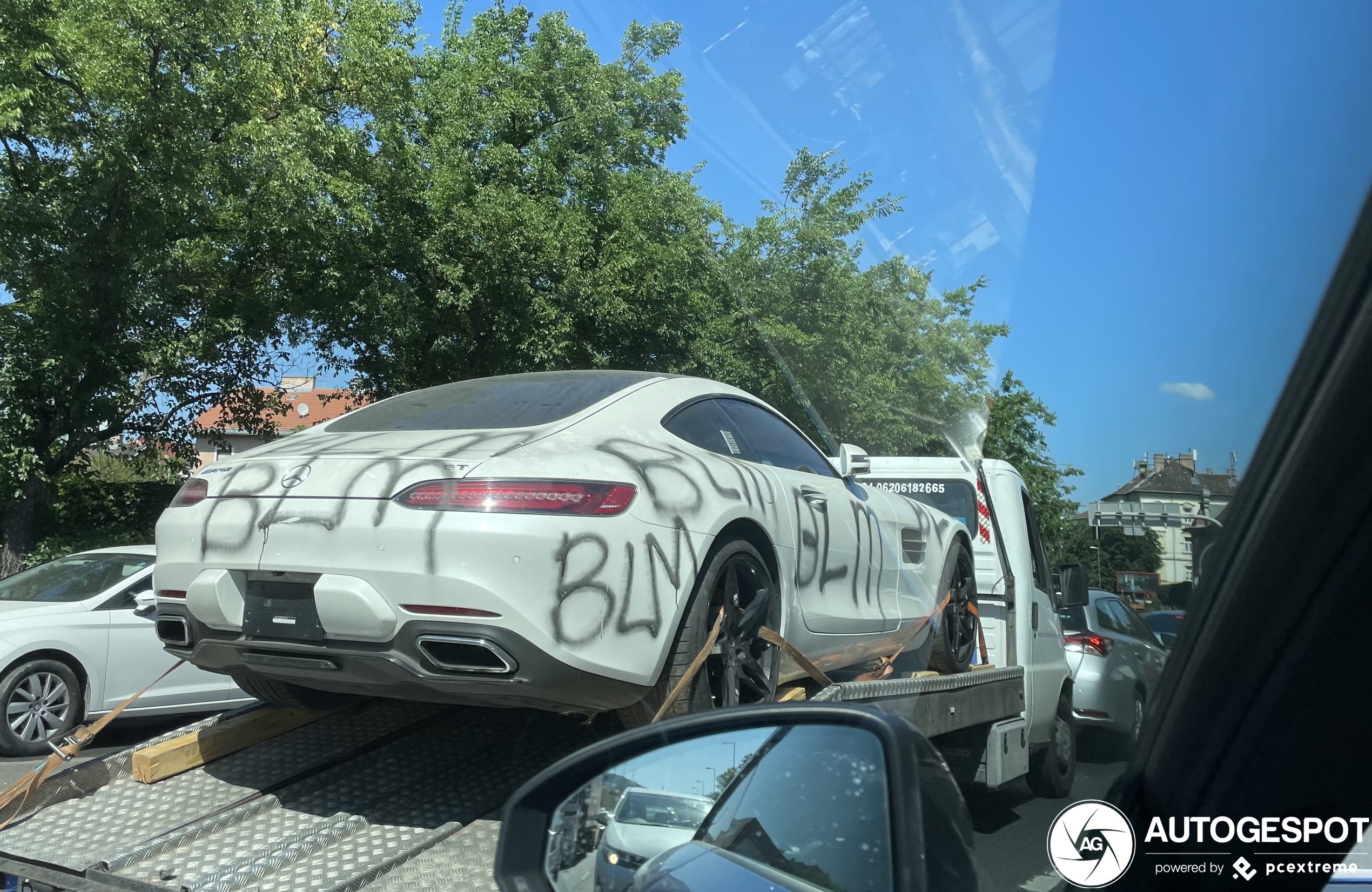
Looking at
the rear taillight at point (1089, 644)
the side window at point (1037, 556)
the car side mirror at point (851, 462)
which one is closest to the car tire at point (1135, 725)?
the rear taillight at point (1089, 644)

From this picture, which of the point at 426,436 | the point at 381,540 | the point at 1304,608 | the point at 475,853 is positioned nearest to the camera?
the point at 1304,608

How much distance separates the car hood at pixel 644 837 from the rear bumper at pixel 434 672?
98 centimetres

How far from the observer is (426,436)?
363 cm

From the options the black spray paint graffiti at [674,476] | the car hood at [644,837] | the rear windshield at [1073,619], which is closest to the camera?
the car hood at [644,837]

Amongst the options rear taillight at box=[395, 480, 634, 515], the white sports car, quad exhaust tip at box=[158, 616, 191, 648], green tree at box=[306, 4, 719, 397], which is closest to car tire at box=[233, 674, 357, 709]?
the white sports car

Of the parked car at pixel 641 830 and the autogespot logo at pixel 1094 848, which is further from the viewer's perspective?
the parked car at pixel 641 830

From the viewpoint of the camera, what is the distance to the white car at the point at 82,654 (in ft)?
25.4

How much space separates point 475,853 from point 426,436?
4.58 ft

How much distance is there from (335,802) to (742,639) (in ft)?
4.75

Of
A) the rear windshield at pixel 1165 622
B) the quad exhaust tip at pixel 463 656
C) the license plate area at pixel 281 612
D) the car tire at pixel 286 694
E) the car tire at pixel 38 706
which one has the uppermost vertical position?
the rear windshield at pixel 1165 622

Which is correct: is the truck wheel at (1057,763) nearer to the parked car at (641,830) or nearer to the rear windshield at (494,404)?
the parked car at (641,830)

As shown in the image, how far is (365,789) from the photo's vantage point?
341 centimetres

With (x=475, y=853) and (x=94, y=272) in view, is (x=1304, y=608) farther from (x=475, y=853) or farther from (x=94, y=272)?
(x=94, y=272)

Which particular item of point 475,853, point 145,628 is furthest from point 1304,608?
point 145,628
